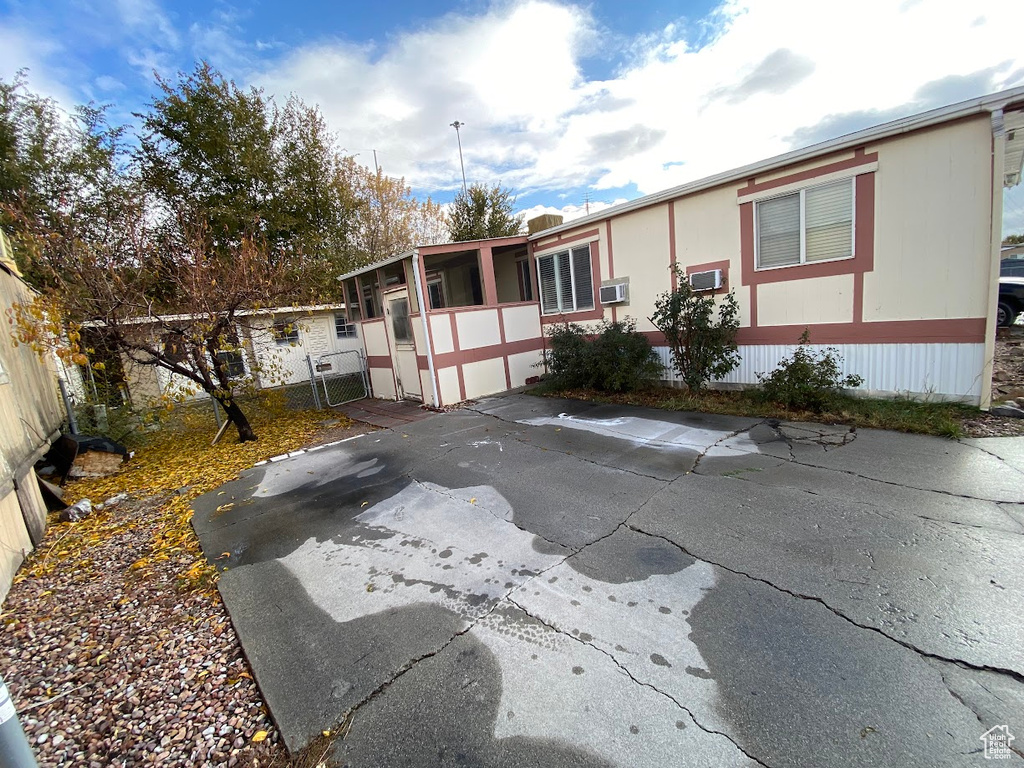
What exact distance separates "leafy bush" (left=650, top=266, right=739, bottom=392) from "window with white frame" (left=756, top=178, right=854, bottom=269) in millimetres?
962

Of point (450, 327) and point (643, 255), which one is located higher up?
point (643, 255)

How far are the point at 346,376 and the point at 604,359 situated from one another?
756 centimetres

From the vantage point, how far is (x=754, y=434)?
5531mm

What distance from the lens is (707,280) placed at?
7352 millimetres

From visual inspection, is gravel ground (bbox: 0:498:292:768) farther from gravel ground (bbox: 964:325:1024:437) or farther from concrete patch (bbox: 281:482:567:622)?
gravel ground (bbox: 964:325:1024:437)

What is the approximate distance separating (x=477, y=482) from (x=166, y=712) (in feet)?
9.89

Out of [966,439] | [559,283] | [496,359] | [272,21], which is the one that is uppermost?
[272,21]

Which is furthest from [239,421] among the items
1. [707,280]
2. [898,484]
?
[898,484]

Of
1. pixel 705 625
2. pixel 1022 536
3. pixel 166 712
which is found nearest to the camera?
pixel 166 712

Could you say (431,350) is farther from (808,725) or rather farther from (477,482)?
(808,725)

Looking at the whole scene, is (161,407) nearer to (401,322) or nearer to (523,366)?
(401,322)

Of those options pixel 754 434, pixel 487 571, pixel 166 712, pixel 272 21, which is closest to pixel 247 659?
pixel 166 712

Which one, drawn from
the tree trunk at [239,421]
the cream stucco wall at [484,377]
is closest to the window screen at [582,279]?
the cream stucco wall at [484,377]

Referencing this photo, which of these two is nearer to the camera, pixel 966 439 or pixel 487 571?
pixel 487 571
